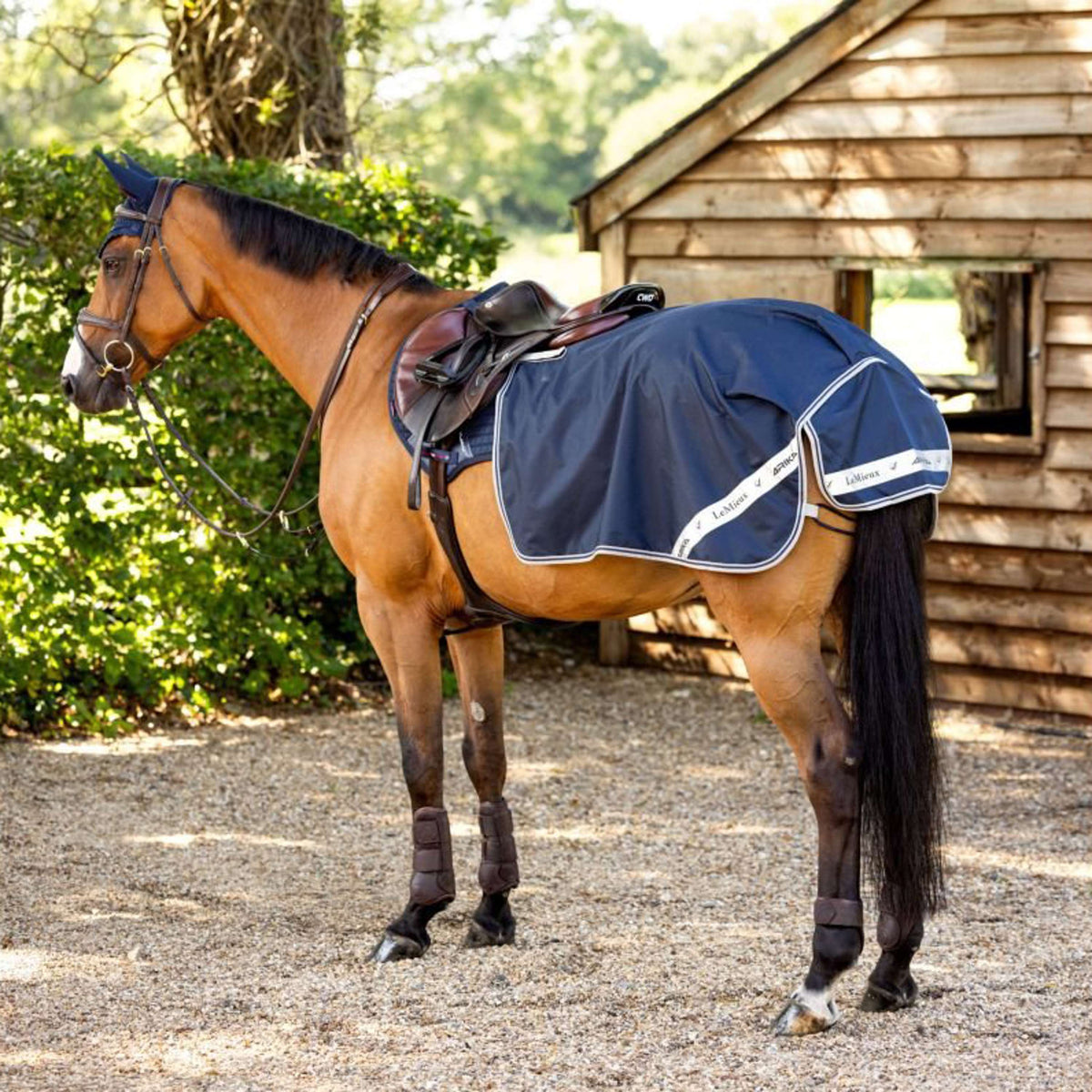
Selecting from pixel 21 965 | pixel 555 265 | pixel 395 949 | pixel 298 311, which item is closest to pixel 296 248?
pixel 298 311

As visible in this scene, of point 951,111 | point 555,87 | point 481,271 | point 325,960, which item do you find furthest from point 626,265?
point 555,87

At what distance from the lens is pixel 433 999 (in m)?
3.87

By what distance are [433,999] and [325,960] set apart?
0.43 metres

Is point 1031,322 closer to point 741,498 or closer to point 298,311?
point 298,311

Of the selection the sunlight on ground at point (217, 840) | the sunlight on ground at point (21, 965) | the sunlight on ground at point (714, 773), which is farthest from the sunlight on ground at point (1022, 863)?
the sunlight on ground at point (21, 965)

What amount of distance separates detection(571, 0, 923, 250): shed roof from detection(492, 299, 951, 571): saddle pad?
13.2 ft

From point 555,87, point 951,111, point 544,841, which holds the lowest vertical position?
point 544,841

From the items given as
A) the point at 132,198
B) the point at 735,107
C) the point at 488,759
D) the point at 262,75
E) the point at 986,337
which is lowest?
the point at 488,759

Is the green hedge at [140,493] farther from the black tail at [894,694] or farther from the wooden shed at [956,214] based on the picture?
the black tail at [894,694]

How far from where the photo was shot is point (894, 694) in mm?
3475

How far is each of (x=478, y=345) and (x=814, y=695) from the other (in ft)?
4.40

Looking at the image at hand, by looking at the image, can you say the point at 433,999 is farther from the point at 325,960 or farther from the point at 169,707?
the point at 169,707

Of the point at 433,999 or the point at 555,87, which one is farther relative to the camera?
the point at 555,87

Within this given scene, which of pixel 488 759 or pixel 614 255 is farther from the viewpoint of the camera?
pixel 614 255
